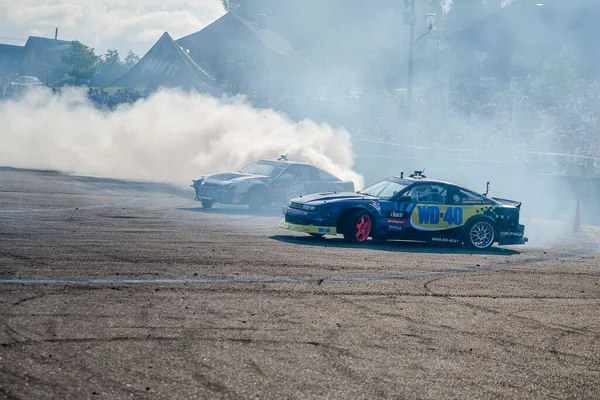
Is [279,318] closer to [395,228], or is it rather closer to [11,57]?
[395,228]

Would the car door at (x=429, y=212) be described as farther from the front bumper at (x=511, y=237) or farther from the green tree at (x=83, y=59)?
the green tree at (x=83, y=59)

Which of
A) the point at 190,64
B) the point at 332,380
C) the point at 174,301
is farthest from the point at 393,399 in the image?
the point at 190,64

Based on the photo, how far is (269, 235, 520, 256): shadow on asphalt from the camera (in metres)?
14.5

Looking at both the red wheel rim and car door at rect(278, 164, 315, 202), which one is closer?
the red wheel rim

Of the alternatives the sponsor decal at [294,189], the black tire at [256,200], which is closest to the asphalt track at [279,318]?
the black tire at [256,200]

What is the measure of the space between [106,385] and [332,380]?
162 cm

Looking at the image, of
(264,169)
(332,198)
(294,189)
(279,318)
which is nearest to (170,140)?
(264,169)

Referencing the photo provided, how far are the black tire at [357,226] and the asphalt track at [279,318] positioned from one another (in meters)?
0.50

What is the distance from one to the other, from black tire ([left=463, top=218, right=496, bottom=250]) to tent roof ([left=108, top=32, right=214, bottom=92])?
30008 mm

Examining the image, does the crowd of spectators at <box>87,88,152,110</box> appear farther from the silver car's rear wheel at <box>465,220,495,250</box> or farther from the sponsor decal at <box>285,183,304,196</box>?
the silver car's rear wheel at <box>465,220,495,250</box>

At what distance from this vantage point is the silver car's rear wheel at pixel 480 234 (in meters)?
15.8

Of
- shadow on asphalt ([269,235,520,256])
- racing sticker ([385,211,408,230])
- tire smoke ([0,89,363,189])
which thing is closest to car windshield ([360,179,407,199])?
racing sticker ([385,211,408,230])

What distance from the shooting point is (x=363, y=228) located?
15148 mm

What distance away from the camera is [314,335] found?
761 centimetres
